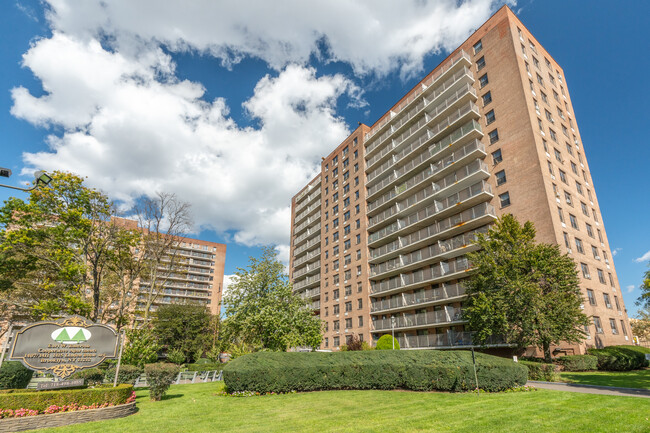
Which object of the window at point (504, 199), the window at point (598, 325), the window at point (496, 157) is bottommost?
the window at point (598, 325)

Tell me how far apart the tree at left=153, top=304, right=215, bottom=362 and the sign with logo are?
4929 cm

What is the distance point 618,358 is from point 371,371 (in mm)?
18747

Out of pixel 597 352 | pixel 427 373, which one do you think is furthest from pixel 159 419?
pixel 597 352

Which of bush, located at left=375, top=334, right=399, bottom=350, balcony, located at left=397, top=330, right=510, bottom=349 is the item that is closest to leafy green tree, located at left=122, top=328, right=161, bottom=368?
bush, located at left=375, top=334, right=399, bottom=350

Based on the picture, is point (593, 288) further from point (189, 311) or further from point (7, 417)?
point (189, 311)

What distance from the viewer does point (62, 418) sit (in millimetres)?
10922

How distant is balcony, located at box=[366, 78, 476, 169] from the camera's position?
37728 millimetres

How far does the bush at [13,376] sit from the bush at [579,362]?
35.2 meters

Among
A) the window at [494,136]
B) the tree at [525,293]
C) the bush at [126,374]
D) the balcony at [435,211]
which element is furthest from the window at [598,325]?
the bush at [126,374]

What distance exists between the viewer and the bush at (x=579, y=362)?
22922 mm

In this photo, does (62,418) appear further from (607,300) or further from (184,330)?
(184,330)

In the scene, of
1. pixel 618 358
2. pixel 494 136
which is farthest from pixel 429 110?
pixel 618 358

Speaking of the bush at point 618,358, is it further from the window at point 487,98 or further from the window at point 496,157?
the window at point 487,98

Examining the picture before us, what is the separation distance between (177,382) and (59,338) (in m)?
14.7
